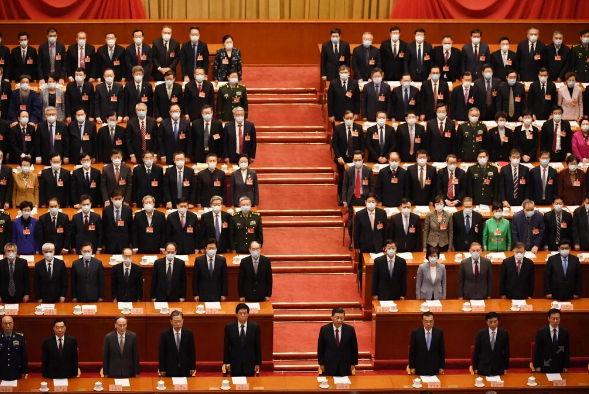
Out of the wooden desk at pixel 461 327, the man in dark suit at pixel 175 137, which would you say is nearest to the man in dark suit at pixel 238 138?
the man in dark suit at pixel 175 137

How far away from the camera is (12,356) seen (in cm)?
1229

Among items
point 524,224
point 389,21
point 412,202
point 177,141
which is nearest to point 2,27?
point 177,141

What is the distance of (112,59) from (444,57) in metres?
4.42

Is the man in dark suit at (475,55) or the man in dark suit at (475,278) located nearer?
the man in dark suit at (475,278)

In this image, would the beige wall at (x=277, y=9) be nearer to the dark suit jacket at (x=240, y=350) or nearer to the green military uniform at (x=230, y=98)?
the green military uniform at (x=230, y=98)

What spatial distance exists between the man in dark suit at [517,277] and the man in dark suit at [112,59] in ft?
19.9

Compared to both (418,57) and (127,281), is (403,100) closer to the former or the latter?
(418,57)

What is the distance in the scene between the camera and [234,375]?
41.2 feet

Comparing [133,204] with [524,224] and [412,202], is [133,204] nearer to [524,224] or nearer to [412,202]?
[412,202]

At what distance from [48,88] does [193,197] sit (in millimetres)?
2759

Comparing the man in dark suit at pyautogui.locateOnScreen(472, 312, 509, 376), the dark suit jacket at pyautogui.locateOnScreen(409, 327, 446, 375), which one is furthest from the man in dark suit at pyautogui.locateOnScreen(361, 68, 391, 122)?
the dark suit jacket at pyautogui.locateOnScreen(409, 327, 446, 375)

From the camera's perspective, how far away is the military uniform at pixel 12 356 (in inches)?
483

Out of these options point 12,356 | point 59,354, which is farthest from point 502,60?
point 12,356

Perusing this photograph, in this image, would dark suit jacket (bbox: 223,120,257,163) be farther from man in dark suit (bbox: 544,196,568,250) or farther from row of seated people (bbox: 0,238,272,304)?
man in dark suit (bbox: 544,196,568,250)
